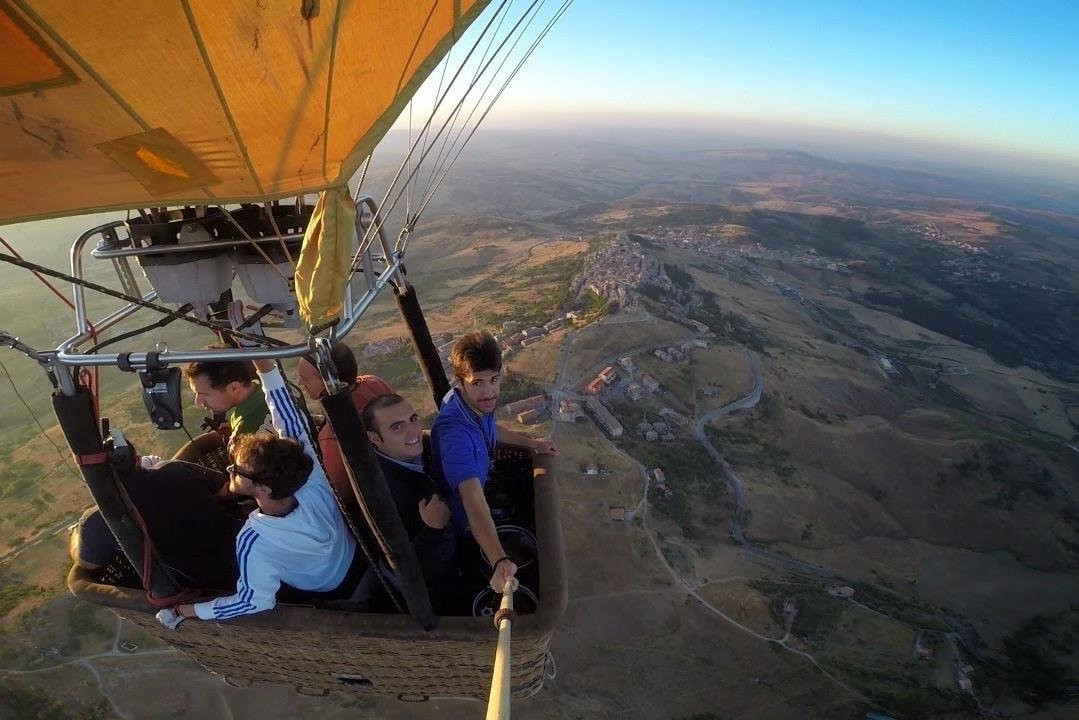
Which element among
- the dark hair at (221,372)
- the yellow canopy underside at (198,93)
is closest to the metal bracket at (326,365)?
the yellow canopy underside at (198,93)

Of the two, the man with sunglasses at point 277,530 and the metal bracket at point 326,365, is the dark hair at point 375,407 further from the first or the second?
the metal bracket at point 326,365

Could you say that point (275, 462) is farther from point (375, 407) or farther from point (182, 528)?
point (182, 528)

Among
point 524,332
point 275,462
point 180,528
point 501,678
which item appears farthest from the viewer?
point 524,332

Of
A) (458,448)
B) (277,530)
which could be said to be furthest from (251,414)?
(458,448)

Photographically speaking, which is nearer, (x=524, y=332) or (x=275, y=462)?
(x=275, y=462)

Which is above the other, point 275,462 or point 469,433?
point 275,462

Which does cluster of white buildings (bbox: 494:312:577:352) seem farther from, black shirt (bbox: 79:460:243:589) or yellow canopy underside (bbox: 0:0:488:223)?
yellow canopy underside (bbox: 0:0:488:223)

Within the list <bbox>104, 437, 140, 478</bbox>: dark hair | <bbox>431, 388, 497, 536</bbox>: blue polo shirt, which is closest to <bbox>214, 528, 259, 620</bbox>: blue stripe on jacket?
<bbox>104, 437, 140, 478</bbox>: dark hair
